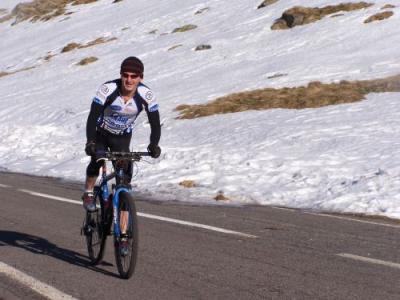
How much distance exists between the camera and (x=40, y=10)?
73875 mm

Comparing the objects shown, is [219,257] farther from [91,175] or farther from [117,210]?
[91,175]

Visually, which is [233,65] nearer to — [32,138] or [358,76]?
[358,76]

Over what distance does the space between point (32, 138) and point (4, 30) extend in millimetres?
49070

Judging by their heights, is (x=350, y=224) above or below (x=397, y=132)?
above

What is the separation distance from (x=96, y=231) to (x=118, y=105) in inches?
53.9

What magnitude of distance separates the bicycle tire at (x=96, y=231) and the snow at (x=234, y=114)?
15.8 ft

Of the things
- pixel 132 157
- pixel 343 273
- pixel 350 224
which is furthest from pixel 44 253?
pixel 350 224

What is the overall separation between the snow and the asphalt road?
1775 mm

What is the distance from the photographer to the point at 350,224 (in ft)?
31.9

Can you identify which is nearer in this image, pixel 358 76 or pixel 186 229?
pixel 186 229

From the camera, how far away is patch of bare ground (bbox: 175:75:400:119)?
23141 mm

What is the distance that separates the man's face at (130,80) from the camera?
6.82m

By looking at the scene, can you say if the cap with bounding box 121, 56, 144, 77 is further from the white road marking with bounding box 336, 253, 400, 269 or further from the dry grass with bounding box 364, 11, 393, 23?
the dry grass with bounding box 364, 11, 393, 23

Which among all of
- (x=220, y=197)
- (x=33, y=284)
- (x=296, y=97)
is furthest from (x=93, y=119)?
(x=296, y=97)
